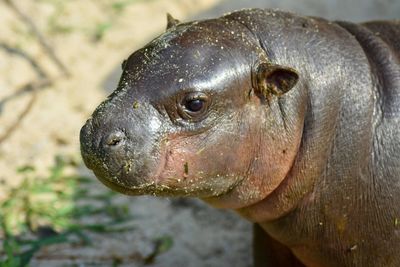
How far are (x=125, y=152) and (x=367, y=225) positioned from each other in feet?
3.31

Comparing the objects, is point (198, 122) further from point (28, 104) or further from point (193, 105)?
point (28, 104)

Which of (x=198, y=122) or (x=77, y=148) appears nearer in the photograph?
(x=198, y=122)

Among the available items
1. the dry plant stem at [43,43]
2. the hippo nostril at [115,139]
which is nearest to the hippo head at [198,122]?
the hippo nostril at [115,139]

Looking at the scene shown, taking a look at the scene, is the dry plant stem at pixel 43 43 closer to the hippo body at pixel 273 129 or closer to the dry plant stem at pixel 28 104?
the dry plant stem at pixel 28 104

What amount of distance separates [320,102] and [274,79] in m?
0.24

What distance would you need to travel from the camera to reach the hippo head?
9.53ft

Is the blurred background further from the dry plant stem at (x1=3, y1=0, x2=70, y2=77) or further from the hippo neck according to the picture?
the hippo neck

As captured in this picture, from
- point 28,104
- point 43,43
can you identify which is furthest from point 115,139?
point 43,43

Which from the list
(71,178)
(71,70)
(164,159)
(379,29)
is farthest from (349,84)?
(71,70)

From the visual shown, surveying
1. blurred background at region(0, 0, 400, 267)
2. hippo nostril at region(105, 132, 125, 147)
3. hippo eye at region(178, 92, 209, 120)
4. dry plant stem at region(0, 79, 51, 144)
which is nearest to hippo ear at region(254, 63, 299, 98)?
hippo eye at region(178, 92, 209, 120)

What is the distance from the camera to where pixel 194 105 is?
9.69 ft

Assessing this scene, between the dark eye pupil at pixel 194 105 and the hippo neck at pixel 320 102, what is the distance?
1.27ft

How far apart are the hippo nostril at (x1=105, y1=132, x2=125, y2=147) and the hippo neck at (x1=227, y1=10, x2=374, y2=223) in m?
0.67

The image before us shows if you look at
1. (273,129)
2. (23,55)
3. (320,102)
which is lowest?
(273,129)
